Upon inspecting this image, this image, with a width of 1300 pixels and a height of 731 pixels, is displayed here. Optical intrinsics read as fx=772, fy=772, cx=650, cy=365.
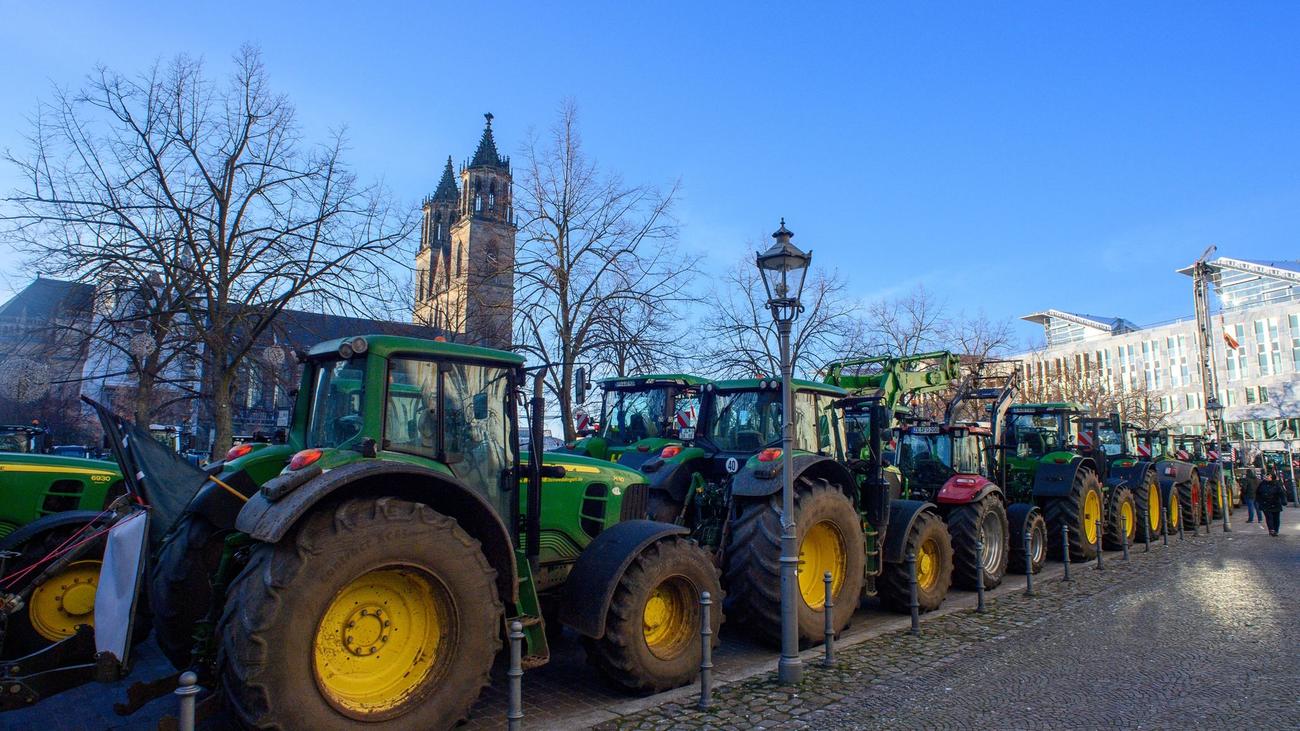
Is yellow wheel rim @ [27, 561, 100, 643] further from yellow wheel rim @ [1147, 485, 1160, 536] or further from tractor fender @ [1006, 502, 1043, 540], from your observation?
yellow wheel rim @ [1147, 485, 1160, 536]

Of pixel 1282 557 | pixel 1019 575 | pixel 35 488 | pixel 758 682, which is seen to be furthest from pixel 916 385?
pixel 35 488

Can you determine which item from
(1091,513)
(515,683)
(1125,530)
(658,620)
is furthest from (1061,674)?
(1125,530)

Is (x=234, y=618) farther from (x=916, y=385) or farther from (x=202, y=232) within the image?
(x=202, y=232)

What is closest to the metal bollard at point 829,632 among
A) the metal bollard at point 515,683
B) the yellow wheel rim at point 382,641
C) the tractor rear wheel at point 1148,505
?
the metal bollard at point 515,683

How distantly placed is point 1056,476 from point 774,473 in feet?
28.3

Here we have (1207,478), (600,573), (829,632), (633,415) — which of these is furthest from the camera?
(1207,478)

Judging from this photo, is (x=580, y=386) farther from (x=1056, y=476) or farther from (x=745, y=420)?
(x=1056, y=476)

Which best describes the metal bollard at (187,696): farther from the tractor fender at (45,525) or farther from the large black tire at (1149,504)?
the large black tire at (1149,504)

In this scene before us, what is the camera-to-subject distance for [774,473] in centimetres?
779

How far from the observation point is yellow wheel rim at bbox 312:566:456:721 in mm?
4434

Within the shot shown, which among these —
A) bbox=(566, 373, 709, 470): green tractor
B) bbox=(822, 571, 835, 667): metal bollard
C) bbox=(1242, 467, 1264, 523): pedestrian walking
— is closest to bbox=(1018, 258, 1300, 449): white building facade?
bbox=(1242, 467, 1264, 523): pedestrian walking

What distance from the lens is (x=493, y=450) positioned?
18.9 ft

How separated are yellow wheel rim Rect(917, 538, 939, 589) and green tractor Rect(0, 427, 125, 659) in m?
8.87

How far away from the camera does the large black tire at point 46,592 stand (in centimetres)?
645
